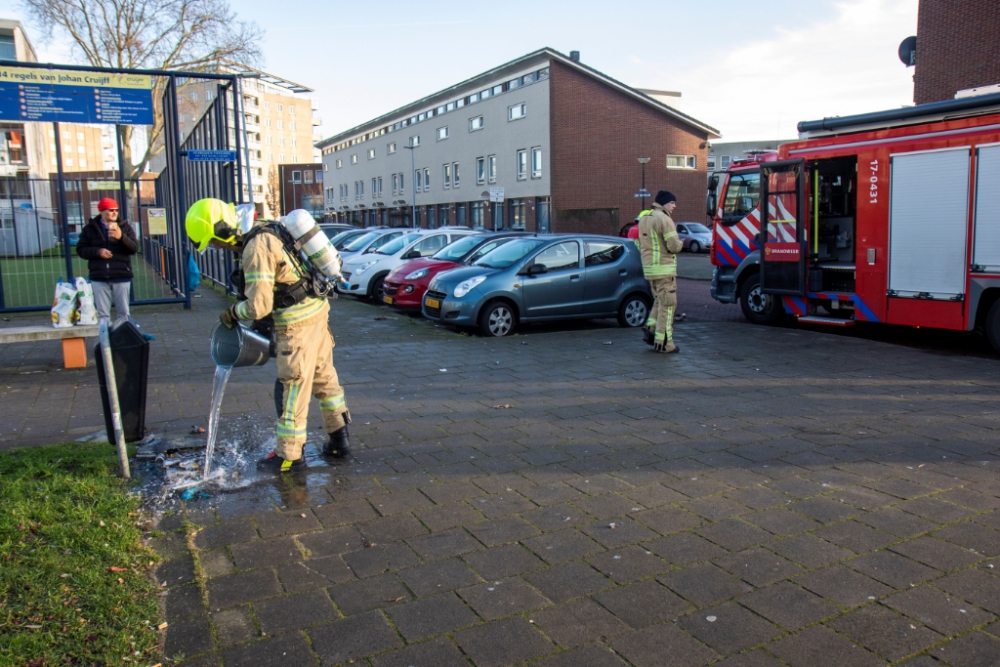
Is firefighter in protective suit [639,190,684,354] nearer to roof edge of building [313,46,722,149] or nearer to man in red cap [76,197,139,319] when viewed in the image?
man in red cap [76,197,139,319]

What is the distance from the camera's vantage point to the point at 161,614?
10.9 feet

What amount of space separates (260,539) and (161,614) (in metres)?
0.80

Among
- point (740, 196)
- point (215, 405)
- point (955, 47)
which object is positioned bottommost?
point (215, 405)

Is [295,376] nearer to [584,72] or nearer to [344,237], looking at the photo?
[344,237]

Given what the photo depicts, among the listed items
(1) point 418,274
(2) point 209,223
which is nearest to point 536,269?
(1) point 418,274

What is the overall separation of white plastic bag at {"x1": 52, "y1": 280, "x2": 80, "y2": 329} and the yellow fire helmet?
5.10m

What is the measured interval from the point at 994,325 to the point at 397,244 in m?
11.8

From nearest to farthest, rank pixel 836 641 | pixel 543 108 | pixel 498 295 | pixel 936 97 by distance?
pixel 836 641 < pixel 498 295 < pixel 936 97 < pixel 543 108

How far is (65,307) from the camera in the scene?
888 centimetres

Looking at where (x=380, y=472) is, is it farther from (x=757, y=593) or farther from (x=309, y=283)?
(x=757, y=593)

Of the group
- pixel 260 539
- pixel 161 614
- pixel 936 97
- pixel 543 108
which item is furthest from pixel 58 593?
pixel 543 108

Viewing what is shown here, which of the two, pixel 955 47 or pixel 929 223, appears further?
pixel 955 47

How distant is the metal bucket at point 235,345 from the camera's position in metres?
5.03

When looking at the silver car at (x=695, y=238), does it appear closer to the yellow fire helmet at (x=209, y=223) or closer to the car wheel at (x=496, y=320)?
the car wheel at (x=496, y=320)
